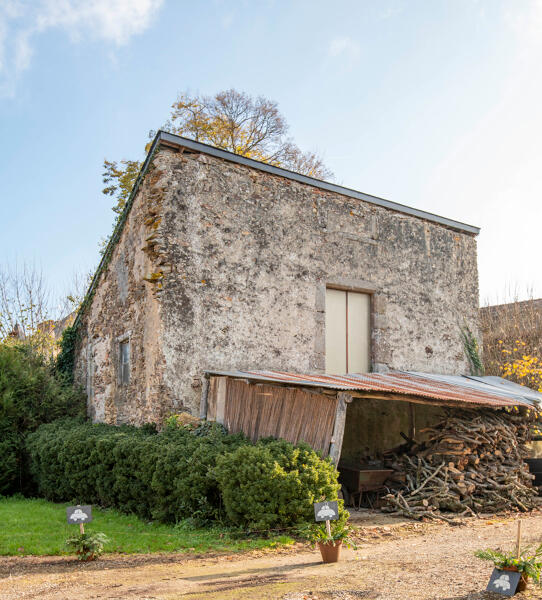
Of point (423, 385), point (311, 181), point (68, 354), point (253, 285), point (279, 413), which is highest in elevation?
point (311, 181)

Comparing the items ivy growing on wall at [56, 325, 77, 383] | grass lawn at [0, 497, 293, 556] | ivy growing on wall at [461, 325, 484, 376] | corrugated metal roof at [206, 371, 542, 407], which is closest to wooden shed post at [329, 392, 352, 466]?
corrugated metal roof at [206, 371, 542, 407]

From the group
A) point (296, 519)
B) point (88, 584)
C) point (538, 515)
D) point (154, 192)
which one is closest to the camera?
point (88, 584)

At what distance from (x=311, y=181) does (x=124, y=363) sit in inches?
205

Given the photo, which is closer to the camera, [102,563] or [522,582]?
[522,582]

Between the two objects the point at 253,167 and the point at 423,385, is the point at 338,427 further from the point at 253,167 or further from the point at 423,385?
the point at 253,167

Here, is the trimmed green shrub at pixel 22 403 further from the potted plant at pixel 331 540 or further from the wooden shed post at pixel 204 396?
the potted plant at pixel 331 540

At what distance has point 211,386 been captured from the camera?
9570 millimetres

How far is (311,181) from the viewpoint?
37.6 ft

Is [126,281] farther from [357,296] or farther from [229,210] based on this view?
[357,296]

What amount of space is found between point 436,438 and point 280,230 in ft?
15.2

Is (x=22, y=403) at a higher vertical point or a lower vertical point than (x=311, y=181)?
lower

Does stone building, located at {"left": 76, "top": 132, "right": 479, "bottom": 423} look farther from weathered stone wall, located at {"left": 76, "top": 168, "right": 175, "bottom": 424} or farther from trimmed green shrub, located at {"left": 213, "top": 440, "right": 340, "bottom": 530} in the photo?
trimmed green shrub, located at {"left": 213, "top": 440, "right": 340, "bottom": 530}

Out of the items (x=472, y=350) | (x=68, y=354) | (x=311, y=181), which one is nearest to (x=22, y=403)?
(x=68, y=354)

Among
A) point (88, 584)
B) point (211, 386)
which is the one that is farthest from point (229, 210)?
point (88, 584)
